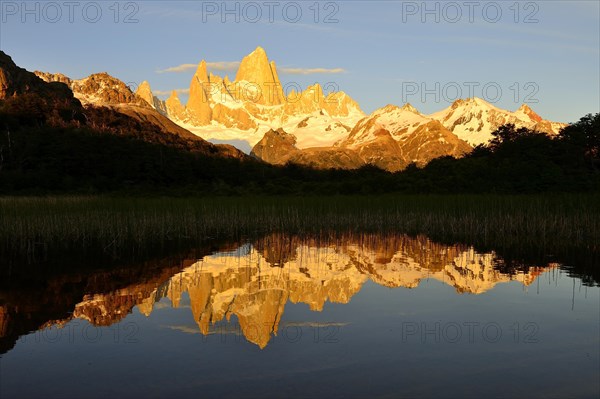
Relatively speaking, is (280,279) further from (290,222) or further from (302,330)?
(290,222)

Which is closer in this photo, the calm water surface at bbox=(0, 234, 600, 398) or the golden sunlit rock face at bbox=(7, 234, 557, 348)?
the calm water surface at bbox=(0, 234, 600, 398)

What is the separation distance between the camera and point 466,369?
722 cm

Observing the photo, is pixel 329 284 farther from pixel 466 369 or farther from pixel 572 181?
pixel 572 181

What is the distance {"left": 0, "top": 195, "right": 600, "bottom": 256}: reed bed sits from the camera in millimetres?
20797

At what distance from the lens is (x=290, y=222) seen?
89.0 feet

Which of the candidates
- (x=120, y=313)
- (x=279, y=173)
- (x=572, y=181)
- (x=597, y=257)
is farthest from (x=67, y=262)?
(x=279, y=173)

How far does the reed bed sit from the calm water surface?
18.2ft

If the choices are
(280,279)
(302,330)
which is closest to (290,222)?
(280,279)

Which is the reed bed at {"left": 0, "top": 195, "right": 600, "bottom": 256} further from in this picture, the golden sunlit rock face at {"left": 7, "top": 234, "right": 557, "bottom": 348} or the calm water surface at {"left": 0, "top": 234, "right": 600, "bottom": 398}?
the calm water surface at {"left": 0, "top": 234, "right": 600, "bottom": 398}

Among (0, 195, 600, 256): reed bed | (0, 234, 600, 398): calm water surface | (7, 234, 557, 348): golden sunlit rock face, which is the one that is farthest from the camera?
(0, 195, 600, 256): reed bed

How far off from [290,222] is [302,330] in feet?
58.6

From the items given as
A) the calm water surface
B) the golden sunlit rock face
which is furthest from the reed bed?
the calm water surface

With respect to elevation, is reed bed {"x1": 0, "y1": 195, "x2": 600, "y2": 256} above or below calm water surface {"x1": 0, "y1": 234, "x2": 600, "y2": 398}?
Result: above

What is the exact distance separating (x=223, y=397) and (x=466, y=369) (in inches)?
128
